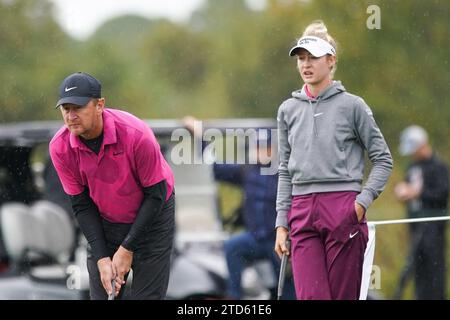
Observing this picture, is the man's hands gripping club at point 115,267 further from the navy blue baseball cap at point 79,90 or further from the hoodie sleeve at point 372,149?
the hoodie sleeve at point 372,149

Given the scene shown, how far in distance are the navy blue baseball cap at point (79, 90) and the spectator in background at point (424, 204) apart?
18.1ft

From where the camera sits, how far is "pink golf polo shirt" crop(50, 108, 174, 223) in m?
6.53

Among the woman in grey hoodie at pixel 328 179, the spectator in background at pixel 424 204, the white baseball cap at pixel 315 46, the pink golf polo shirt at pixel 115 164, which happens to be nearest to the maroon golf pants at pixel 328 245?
the woman in grey hoodie at pixel 328 179

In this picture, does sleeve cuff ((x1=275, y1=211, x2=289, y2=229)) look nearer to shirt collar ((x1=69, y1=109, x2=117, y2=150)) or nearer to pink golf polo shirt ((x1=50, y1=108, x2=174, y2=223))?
pink golf polo shirt ((x1=50, y1=108, x2=174, y2=223))

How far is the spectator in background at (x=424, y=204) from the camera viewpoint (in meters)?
11.5

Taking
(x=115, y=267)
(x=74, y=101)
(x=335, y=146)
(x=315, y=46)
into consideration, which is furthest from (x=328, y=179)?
(x=74, y=101)

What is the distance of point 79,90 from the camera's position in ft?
21.0

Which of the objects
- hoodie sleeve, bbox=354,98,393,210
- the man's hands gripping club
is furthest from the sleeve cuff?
the man's hands gripping club

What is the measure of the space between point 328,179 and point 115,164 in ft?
3.78

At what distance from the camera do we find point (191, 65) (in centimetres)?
4959

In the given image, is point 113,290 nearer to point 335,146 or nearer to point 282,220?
point 282,220
